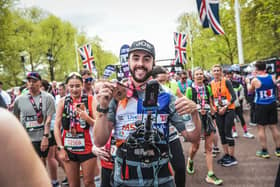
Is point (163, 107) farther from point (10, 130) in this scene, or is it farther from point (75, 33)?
point (75, 33)

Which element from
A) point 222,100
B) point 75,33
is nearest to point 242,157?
point 222,100

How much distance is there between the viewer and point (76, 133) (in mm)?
3330

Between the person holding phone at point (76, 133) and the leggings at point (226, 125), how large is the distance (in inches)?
111

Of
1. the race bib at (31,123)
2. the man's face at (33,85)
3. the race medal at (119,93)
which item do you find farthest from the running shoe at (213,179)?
the man's face at (33,85)

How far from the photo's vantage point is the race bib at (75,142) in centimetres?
326

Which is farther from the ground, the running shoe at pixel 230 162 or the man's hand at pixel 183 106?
the man's hand at pixel 183 106

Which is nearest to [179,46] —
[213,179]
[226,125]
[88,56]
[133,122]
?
[88,56]

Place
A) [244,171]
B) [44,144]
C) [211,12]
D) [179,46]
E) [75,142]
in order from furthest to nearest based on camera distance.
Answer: [179,46] < [211,12] < [244,171] < [44,144] < [75,142]

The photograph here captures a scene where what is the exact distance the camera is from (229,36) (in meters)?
23.7

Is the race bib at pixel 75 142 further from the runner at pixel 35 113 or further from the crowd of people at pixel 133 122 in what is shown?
the runner at pixel 35 113

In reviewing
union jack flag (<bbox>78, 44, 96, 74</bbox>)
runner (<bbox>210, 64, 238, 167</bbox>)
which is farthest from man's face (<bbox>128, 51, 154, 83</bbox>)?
union jack flag (<bbox>78, 44, 96, 74</bbox>)

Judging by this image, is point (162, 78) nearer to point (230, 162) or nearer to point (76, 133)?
point (76, 133)

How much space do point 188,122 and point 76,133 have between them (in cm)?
190

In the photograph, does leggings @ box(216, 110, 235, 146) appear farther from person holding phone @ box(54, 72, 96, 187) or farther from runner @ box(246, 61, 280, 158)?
person holding phone @ box(54, 72, 96, 187)
